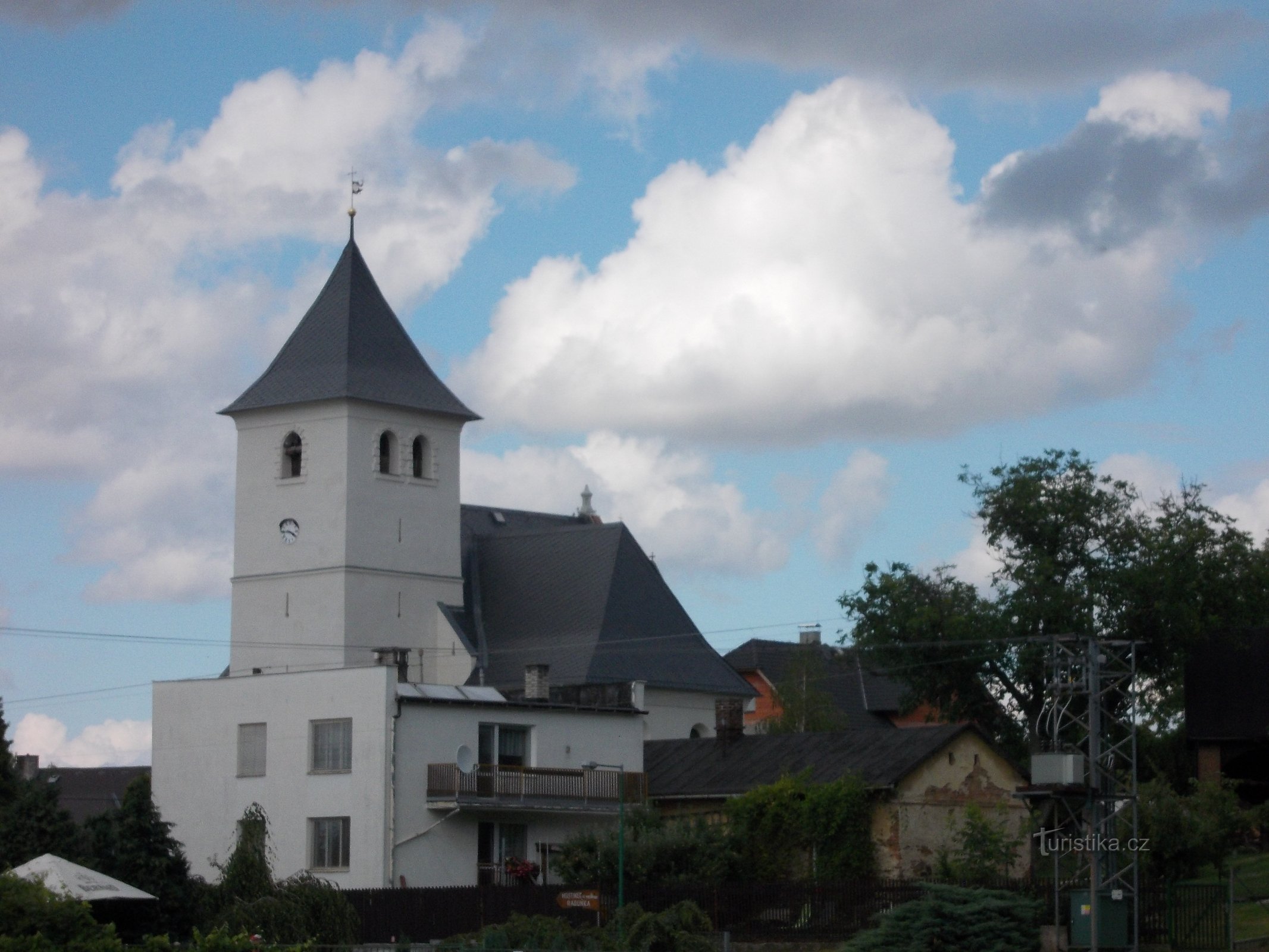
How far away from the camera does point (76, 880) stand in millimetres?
35938

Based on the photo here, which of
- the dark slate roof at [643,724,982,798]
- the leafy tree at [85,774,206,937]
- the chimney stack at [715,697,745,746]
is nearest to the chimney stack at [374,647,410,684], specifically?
the dark slate roof at [643,724,982,798]

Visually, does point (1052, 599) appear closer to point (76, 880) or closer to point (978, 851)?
point (978, 851)

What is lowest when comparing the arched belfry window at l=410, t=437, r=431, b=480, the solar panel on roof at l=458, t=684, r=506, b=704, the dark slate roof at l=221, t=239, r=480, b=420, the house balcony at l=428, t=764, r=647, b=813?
the house balcony at l=428, t=764, r=647, b=813

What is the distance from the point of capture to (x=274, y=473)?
75312 millimetres

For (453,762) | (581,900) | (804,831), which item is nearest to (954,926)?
(581,900)

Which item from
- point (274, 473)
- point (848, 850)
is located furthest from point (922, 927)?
point (274, 473)

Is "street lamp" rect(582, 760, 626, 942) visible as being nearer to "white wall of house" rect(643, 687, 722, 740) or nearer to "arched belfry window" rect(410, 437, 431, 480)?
"white wall of house" rect(643, 687, 722, 740)

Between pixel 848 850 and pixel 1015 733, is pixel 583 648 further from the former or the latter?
pixel 848 850

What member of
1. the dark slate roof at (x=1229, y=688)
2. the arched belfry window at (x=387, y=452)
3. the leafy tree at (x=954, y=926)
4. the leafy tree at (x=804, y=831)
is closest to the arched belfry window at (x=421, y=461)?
the arched belfry window at (x=387, y=452)

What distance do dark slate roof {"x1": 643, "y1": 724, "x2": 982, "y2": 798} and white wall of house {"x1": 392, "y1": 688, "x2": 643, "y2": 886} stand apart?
155 cm

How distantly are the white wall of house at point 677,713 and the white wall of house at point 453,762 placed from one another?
1164cm

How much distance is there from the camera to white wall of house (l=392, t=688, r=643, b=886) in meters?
53.2

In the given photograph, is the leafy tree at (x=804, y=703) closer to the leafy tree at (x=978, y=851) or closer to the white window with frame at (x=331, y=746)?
the white window with frame at (x=331, y=746)

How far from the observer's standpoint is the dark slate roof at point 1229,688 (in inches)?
2495
